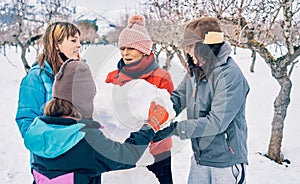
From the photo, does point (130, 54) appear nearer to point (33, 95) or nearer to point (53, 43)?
point (53, 43)

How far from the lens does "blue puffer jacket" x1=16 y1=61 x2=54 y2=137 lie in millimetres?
1527


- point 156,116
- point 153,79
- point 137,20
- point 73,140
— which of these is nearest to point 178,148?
point 153,79

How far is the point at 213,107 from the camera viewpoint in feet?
4.61

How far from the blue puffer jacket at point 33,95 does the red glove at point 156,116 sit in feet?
1.82

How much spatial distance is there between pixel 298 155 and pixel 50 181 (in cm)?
407

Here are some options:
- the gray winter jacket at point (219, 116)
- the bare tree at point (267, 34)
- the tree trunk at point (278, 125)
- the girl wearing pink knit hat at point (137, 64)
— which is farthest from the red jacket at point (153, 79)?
the tree trunk at point (278, 125)

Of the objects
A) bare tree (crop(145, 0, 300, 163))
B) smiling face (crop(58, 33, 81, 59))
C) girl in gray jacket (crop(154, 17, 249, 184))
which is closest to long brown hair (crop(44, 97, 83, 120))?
girl in gray jacket (crop(154, 17, 249, 184))

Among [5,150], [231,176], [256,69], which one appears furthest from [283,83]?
[256,69]

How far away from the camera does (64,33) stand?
165 centimetres

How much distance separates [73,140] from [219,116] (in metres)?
Answer: 0.67

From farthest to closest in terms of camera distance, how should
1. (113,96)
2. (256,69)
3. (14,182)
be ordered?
(256,69) → (14,182) → (113,96)

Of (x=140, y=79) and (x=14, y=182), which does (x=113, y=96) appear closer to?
(x=140, y=79)

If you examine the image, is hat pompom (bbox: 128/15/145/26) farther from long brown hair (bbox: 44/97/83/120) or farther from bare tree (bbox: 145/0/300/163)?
bare tree (bbox: 145/0/300/163)

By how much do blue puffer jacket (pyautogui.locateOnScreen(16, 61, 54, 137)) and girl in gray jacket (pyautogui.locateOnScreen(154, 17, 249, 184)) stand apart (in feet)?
2.12
